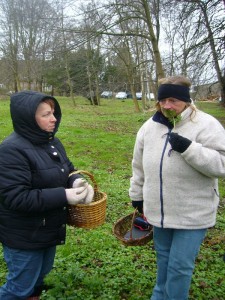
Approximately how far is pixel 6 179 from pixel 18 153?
0.19 meters

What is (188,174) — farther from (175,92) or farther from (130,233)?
(130,233)

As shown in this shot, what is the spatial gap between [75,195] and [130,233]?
2.50ft

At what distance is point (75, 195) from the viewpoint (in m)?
2.41

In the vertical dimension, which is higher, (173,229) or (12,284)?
(173,229)

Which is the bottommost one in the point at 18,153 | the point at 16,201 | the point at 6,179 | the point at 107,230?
the point at 107,230

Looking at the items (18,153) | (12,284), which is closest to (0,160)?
(18,153)

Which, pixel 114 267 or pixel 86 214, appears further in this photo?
pixel 114 267

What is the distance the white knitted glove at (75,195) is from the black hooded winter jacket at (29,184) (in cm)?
4

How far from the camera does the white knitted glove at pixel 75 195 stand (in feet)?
7.85

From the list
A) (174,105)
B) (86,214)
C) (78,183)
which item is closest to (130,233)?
(86,214)

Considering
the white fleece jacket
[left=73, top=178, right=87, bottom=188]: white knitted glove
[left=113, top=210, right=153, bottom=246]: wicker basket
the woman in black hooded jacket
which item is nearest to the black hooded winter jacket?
the woman in black hooded jacket

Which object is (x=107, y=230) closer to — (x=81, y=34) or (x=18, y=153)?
(x=18, y=153)

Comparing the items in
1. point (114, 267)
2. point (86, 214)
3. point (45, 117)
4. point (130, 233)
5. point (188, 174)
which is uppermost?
point (45, 117)

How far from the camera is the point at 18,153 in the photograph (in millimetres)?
2268
